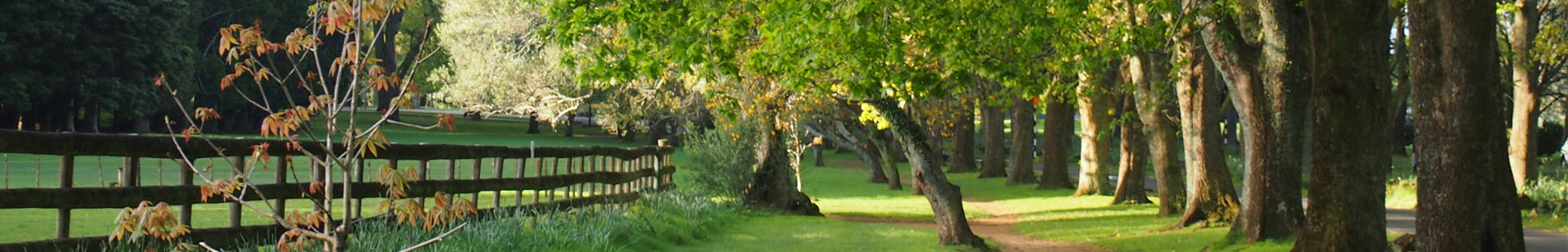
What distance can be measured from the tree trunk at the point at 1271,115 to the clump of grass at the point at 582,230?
627 cm

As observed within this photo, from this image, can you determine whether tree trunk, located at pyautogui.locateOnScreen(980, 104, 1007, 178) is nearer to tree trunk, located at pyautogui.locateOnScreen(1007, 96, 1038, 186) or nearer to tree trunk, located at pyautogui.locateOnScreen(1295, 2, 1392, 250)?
tree trunk, located at pyautogui.locateOnScreen(1007, 96, 1038, 186)

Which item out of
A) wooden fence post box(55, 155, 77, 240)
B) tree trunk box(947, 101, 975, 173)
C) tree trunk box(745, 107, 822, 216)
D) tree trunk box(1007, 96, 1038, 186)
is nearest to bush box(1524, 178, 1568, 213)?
tree trunk box(745, 107, 822, 216)

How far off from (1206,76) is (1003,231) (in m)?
4.23

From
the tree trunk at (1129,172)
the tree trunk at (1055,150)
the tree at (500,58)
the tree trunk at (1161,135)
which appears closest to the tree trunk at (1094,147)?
the tree trunk at (1129,172)

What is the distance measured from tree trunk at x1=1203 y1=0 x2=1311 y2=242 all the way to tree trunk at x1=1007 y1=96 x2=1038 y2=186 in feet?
68.4

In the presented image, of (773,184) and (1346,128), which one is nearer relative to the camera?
(1346,128)

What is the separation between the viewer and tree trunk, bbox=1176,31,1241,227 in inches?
757

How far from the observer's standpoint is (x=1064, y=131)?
35125 mm

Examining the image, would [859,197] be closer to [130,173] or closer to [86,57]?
[130,173]

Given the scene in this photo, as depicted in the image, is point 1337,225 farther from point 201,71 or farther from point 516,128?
point 516,128

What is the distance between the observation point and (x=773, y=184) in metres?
24.6

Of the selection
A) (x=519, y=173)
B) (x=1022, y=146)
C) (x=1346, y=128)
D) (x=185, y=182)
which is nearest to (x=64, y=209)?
(x=185, y=182)

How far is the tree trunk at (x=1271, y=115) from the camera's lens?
594 inches

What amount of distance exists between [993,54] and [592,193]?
5024mm
